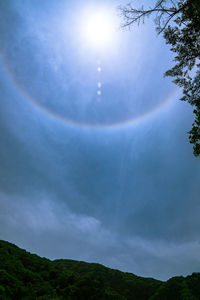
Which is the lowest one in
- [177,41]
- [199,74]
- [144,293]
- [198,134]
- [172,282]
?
[144,293]

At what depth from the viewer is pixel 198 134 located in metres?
10.9

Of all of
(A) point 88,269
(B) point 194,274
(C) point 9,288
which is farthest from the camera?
(A) point 88,269

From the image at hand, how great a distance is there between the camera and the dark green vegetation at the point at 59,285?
19906mm

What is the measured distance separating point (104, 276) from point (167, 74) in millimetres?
56214

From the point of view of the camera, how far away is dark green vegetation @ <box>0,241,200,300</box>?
1991 cm

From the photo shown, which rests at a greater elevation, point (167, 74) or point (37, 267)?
point (167, 74)

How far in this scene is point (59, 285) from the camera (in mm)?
27312

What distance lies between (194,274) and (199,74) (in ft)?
185

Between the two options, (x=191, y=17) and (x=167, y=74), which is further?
(x=167, y=74)

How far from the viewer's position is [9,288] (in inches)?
719

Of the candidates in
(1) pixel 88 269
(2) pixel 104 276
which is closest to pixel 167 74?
(2) pixel 104 276

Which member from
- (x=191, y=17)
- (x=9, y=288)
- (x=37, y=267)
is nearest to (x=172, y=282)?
(x=37, y=267)

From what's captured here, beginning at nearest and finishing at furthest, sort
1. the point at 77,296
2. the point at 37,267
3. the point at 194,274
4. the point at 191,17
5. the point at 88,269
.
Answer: the point at 191,17, the point at 77,296, the point at 37,267, the point at 194,274, the point at 88,269

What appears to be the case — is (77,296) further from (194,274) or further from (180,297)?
(194,274)
